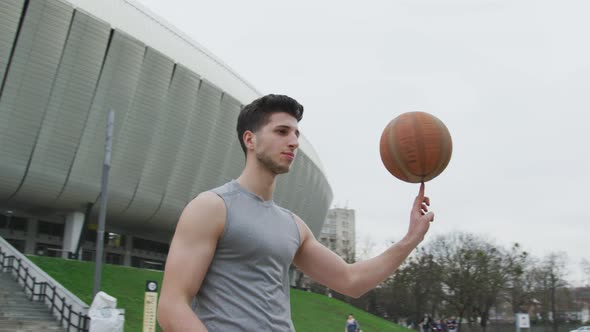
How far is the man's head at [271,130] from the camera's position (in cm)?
264

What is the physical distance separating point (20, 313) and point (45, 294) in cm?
145

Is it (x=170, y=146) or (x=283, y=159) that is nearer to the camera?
(x=283, y=159)

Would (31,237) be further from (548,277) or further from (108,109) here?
(548,277)

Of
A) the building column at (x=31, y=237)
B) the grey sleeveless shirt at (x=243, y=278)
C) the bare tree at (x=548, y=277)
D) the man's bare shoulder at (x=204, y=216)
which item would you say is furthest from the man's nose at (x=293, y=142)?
the bare tree at (x=548, y=277)

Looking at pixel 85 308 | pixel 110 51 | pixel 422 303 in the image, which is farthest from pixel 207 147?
pixel 422 303

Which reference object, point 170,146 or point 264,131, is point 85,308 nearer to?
point 264,131

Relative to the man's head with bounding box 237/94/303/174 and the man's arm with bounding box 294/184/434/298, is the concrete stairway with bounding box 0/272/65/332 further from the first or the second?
the man's head with bounding box 237/94/303/174

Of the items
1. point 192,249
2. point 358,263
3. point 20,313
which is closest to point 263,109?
point 192,249

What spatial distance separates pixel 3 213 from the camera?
39.8m

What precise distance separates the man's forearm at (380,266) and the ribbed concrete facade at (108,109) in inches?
1302

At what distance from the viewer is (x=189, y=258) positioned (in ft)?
7.54

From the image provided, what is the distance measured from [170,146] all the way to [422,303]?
37.7 m

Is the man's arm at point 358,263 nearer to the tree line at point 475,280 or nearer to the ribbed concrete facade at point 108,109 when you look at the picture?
the ribbed concrete facade at point 108,109

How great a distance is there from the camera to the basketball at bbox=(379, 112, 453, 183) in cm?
327
